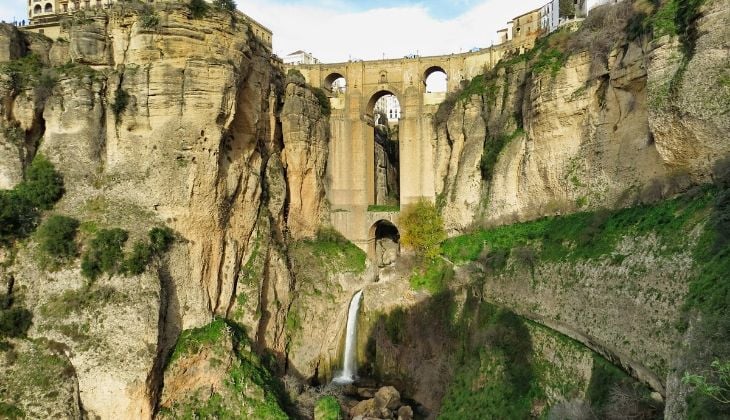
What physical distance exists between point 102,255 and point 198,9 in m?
10.9

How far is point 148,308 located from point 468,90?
20.5 m

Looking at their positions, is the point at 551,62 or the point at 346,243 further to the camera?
the point at 346,243

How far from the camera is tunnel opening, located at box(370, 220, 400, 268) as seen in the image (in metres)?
33.5

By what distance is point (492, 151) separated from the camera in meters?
27.9

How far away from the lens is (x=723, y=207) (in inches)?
512

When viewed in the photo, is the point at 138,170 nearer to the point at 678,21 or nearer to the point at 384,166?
the point at 384,166

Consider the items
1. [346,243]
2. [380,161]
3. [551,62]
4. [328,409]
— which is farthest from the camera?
[380,161]

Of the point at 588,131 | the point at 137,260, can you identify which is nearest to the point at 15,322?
the point at 137,260

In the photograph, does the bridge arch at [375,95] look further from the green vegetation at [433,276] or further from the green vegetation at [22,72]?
the green vegetation at [22,72]

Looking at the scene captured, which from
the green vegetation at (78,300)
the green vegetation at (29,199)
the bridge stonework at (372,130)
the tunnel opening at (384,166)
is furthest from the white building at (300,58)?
the green vegetation at (78,300)

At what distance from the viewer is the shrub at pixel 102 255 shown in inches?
731

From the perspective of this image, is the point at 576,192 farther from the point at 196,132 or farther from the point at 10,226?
the point at 10,226

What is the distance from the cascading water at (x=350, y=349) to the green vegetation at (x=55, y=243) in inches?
548

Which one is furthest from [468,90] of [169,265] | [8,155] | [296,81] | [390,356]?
[8,155]
